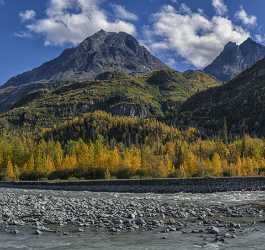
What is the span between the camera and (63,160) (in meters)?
132

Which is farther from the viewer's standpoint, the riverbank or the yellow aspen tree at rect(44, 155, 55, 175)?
the yellow aspen tree at rect(44, 155, 55, 175)

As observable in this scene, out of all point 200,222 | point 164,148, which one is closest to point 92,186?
point 200,222

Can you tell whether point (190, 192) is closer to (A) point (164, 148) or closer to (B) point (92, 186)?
(B) point (92, 186)

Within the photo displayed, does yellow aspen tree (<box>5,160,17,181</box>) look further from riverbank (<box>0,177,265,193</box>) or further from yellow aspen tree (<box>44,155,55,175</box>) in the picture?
riverbank (<box>0,177,265,193</box>)

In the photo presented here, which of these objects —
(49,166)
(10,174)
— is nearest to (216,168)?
(49,166)

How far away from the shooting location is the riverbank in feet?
220

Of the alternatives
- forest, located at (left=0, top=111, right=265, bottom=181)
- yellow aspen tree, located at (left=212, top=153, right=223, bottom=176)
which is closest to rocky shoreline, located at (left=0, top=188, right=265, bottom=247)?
forest, located at (left=0, top=111, right=265, bottom=181)

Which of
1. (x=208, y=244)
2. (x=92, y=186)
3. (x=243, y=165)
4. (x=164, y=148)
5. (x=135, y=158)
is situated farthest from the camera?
(x=164, y=148)

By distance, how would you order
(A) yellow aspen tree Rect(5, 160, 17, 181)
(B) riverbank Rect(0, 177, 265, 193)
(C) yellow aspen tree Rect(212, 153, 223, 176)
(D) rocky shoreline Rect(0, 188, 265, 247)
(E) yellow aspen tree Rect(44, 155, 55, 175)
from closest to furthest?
(D) rocky shoreline Rect(0, 188, 265, 247), (B) riverbank Rect(0, 177, 265, 193), (C) yellow aspen tree Rect(212, 153, 223, 176), (A) yellow aspen tree Rect(5, 160, 17, 181), (E) yellow aspen tree Rect(44, 155, 55, 175)

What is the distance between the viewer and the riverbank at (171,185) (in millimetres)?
67062

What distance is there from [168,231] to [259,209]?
15014 millimetres

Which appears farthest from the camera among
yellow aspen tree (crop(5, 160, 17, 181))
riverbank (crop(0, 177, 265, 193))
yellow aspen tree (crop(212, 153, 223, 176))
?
yellow aspen tree (crop(5, 160, 17, 181))

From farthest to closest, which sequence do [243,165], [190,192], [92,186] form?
1. [243,165]
2. [92,186]
3. [190,192]

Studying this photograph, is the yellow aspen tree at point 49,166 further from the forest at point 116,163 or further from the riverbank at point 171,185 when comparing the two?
the riverbank at point 171,185
